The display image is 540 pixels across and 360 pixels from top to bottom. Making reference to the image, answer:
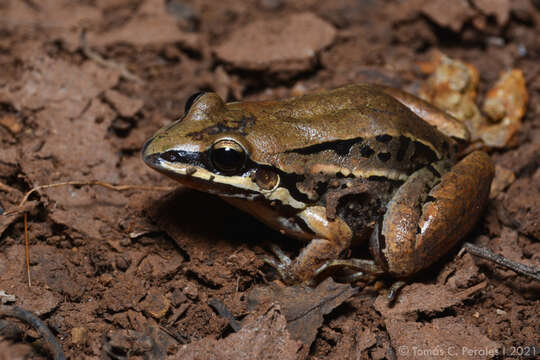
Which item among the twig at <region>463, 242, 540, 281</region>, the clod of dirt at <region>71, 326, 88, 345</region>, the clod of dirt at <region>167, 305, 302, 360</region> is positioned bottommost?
the clod of dirt at <region>167, 305, 302, 360</region>

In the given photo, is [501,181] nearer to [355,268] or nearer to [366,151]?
[366,151]

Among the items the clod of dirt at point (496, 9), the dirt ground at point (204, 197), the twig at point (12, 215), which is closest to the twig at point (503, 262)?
the dirt ground at point (204, 197)

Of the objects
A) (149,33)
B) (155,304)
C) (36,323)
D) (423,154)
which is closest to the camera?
(36,323)

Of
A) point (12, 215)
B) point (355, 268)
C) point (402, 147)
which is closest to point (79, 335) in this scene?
point (12, 215)

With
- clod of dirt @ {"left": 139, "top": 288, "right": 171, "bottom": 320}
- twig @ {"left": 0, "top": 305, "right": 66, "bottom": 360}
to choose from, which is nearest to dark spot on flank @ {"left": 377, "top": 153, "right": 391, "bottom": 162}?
clod of dirt @ {"left": 139, "top": 288, "right": 171, "bottom": 320}

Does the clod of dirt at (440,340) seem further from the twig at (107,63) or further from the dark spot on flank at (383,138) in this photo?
the twig at (107,63)

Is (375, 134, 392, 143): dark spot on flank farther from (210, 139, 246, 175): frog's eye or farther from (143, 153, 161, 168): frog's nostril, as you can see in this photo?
(143, 153, 161, 168): frog's nostril
